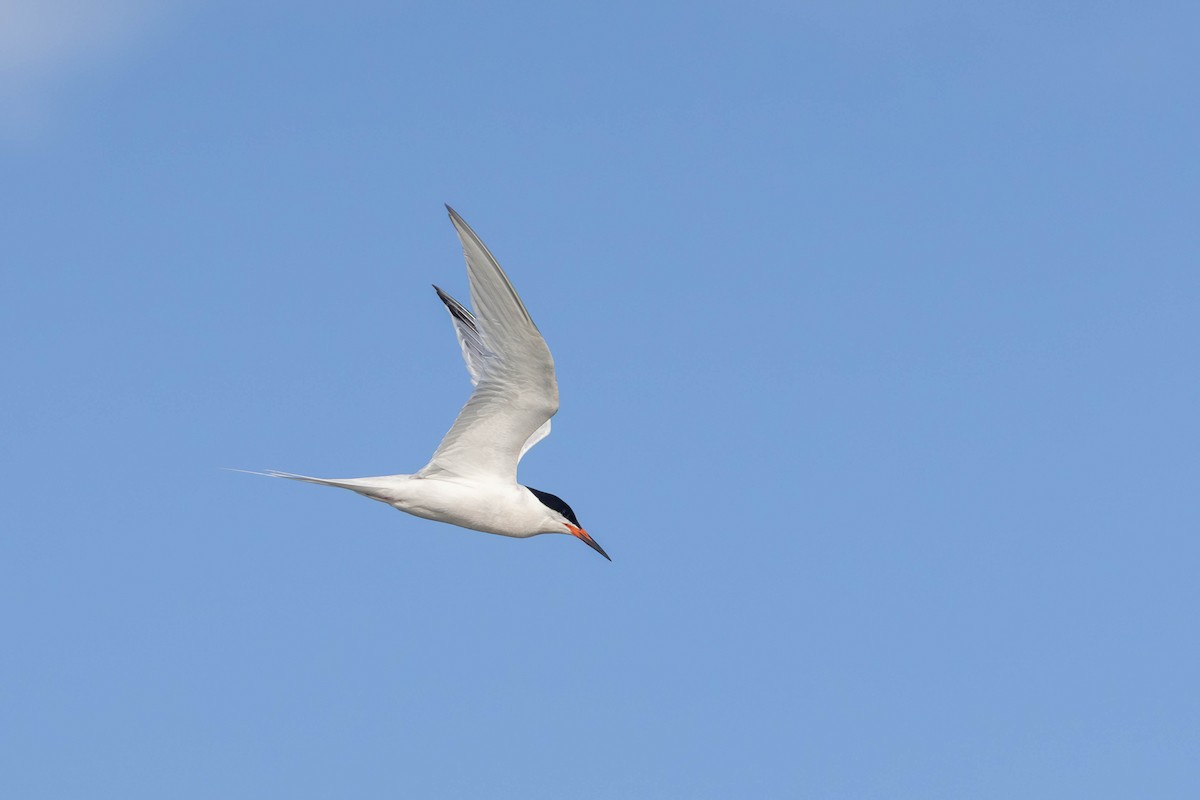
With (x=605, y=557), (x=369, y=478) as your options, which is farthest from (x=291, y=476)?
(x=605, y=557)

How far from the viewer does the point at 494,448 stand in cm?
1292

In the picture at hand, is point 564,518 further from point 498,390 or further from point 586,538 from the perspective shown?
point 498,390

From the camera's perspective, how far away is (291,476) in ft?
37.6

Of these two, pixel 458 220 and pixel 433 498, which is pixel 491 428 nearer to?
pixel 433 498

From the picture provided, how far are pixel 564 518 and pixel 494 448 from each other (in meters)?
1.29

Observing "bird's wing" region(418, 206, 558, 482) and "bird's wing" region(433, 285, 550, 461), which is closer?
"bird's wing" region(418, 206, 558, 482)

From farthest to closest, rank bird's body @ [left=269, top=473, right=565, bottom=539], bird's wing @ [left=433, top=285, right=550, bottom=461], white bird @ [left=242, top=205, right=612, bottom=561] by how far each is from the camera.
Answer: bird's wing @ [left=433, top=285, right=550, bottom=461]
bird's body @ [left=269, top=473, right=565, bottom=539]
white bird @ [left=242, top=205, right=612, bottom=561]

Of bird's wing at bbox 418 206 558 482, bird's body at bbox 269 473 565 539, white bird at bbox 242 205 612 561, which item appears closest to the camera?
bird's wing at bbox 418 206 558 482

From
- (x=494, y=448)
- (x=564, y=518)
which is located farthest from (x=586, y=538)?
(x=494, y=448)

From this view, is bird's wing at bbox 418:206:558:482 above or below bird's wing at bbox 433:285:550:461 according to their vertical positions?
below

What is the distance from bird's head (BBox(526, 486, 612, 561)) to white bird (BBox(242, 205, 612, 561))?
0.04ft

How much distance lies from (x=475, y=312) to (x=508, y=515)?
239 cm

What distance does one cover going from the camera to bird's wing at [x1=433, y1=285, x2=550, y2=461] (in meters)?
13.5

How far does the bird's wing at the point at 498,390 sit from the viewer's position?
1126cm
